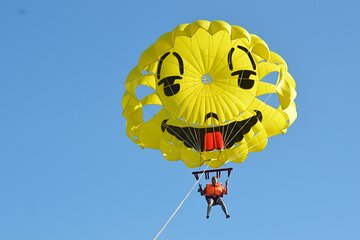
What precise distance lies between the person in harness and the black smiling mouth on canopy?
1.16m

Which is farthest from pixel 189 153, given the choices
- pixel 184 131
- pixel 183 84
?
pixel 183 84

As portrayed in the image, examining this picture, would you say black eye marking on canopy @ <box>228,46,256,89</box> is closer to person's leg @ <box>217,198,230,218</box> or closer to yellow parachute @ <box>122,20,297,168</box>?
yellow parachute @ <box>122,20,297,168</box>

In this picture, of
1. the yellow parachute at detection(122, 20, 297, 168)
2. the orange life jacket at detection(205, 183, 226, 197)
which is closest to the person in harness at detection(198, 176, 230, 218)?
the orange life jacket at detection(205, 183, 226, 197)

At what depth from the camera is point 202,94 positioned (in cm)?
2150

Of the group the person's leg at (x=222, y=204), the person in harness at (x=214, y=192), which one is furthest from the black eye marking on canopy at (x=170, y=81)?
the person's leg at (x=222, y=204)

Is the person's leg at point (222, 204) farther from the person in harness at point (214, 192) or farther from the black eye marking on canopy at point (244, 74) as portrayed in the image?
the black eye marking on canopy at point (244, 74)

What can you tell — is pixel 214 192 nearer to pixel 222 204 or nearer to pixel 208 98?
pixel 222 204

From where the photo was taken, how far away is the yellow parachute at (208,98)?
20672 millimetres

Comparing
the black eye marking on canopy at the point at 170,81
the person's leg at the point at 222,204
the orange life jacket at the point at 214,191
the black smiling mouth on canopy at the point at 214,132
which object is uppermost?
the black eye marking on canopy at the point at 170,81

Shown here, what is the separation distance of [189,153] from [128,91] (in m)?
2.95

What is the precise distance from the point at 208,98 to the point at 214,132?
102 centimetres

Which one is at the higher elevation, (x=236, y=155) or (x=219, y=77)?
(x=219, y=77)

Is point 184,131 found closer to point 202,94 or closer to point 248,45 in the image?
point 202,94

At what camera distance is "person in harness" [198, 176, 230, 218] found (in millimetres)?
20969
